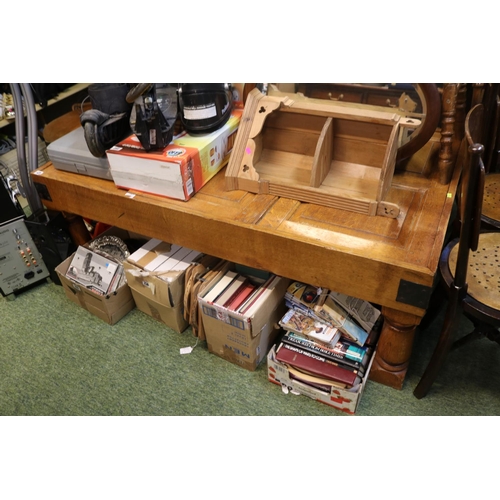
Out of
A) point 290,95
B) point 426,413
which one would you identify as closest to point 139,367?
point 426,413

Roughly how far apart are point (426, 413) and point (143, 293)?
1260mm

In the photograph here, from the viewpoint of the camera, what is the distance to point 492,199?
5.82 ft

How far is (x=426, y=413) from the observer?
1629 mm

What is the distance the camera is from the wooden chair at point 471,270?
1.20m

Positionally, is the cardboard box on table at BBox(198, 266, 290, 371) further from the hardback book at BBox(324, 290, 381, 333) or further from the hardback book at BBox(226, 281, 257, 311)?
the hardback book at BBox(324, 290, 381, 333)

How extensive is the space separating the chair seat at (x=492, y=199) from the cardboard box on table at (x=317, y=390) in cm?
72

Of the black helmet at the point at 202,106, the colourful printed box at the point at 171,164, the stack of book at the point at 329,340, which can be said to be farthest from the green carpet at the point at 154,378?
the black helmet at the point at 202,106

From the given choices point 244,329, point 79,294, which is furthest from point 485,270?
point 79,294

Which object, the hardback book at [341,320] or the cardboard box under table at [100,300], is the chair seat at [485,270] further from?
the cardboard box under table at [100,300]

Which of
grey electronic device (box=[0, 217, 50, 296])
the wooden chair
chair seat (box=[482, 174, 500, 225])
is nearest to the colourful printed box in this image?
grey electronic device (box=[0, 217, 50, 296])

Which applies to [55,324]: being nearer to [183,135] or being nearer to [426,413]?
[183,135]

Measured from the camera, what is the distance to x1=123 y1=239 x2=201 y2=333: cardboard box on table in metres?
1.84

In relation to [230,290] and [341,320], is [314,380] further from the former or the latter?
[230,290]

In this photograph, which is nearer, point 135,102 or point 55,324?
point 135,102
